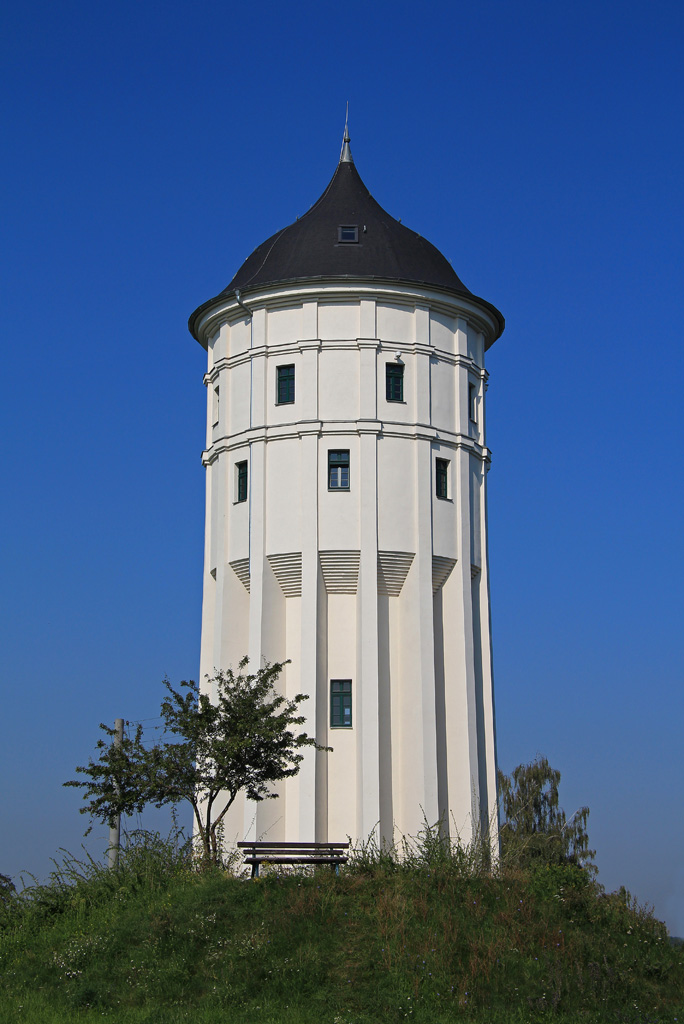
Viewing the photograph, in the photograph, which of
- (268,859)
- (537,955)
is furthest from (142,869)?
(537,955)

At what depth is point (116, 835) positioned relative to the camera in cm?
2892

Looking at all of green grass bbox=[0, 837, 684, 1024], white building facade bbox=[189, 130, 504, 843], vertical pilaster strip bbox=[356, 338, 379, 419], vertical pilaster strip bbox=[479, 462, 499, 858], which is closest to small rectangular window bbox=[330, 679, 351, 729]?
white building facade bbox=[189, 130, 504, 843]

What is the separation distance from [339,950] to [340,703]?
47.0 feet

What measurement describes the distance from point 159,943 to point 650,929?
8850 mm

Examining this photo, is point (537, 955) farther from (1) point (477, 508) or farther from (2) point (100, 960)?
(1) point (477, 508)

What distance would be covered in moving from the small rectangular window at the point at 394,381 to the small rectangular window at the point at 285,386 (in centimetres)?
270

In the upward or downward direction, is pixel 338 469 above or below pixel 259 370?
below

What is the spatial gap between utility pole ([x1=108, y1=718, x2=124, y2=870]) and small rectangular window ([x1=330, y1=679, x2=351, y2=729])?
236 inches

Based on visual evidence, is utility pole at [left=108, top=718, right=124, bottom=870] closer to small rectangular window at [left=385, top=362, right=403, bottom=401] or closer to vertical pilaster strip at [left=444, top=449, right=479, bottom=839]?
vertical pilaster strip at [left=444, top=449, right=479, bottom=839]

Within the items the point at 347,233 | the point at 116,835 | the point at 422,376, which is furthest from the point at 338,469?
the point at 116,835

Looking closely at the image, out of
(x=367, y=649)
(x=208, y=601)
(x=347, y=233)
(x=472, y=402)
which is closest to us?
(x=367, y=649)

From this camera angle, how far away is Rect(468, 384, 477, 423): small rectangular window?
38.8m

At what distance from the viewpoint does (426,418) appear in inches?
1447

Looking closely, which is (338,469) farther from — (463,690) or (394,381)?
(463,690)
